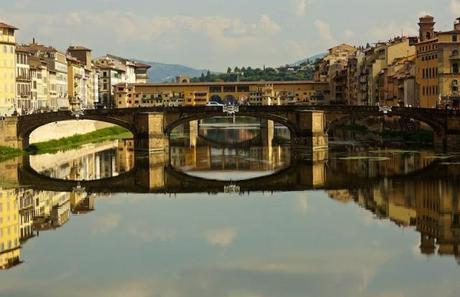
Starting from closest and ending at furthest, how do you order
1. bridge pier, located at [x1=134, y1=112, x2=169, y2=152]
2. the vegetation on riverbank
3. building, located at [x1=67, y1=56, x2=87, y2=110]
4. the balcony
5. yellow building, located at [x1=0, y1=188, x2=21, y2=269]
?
yellow building, located at [x1=0, y1=188, x2=21, y2=269] → the vegetation on riverbank → bridge pier, located at [x1=134, y1=112, x2=169, y2=152] → the balcony → building, located at [x1=67, y1=56, x2=87, y2=110]

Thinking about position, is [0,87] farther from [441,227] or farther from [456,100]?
[441,227]

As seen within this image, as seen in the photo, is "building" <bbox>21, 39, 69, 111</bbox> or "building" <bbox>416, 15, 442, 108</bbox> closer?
"building" <bbox>416, 15, 442, 108</bbox>

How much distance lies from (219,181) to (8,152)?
64.3 feet

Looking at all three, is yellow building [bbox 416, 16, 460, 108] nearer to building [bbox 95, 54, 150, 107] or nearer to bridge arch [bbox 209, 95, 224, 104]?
bridge arch [bbox 209, 95, 224, 104]

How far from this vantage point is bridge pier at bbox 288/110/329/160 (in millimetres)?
65938

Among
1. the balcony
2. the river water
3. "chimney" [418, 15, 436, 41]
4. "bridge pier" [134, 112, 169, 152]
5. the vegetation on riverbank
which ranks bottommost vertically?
the river water

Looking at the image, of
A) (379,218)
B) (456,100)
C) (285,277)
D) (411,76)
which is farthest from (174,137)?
(285,277)

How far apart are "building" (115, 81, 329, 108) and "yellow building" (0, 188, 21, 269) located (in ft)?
277

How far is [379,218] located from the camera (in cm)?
3381

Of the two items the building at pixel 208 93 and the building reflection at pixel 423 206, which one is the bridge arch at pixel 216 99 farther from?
the building reflection at pixel 423 206

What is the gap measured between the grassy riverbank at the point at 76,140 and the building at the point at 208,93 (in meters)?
28.9

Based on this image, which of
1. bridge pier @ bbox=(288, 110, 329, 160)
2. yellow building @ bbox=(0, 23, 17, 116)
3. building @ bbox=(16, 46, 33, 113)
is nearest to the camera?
bridge pier @ bbox=(288, 110, 329, 160)

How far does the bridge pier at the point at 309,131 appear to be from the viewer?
65.9 m

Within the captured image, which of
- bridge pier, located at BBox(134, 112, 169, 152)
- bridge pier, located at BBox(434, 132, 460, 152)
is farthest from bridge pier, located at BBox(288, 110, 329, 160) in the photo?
bridge pier, located at BBox(134, 112, 169, 152)
